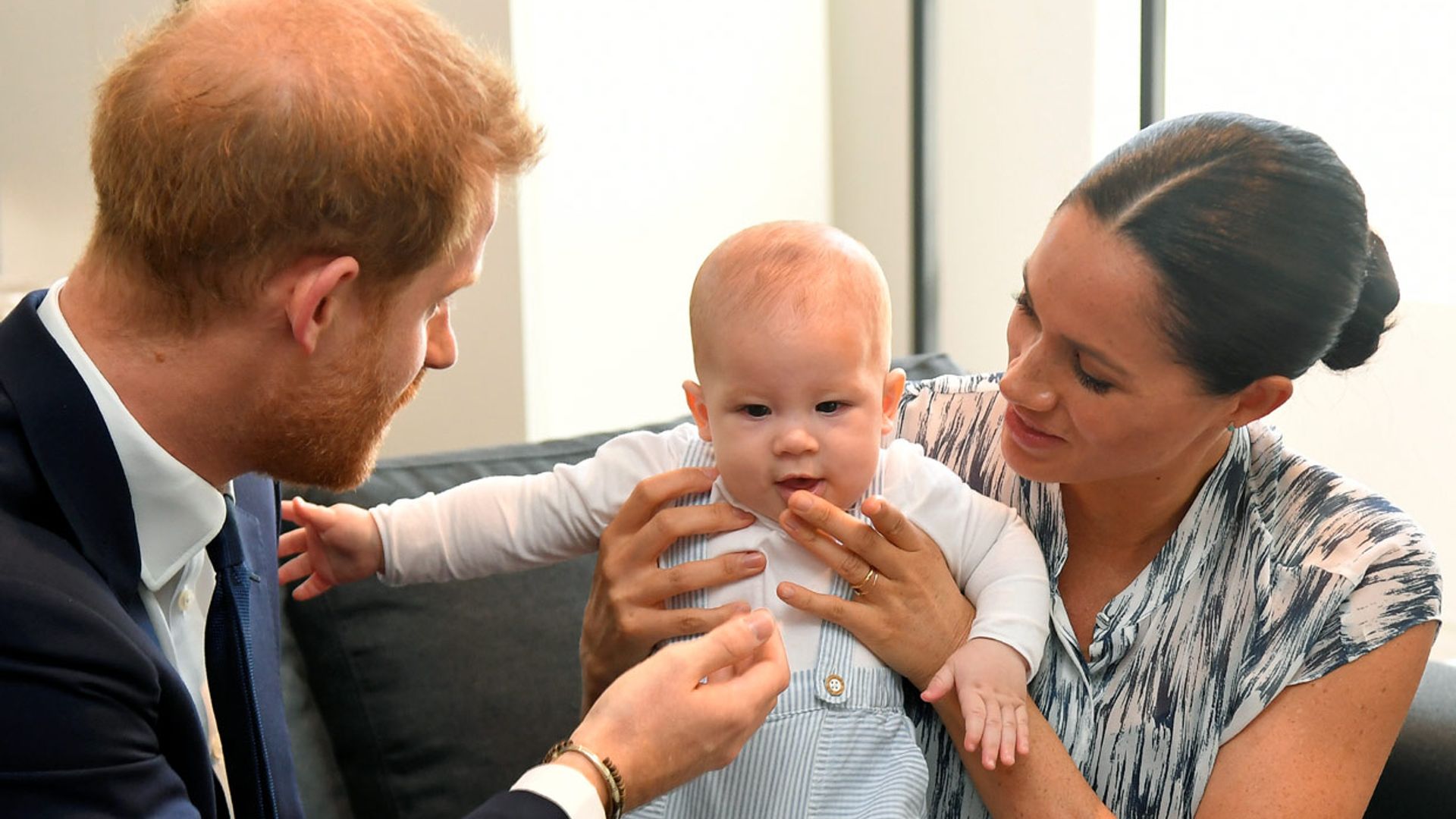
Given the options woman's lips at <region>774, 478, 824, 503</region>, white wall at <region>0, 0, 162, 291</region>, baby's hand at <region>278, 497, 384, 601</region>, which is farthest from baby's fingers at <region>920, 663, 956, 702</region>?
white wall at <region>0, 0, 162, 291</region>

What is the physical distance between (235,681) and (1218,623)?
3.47 ft

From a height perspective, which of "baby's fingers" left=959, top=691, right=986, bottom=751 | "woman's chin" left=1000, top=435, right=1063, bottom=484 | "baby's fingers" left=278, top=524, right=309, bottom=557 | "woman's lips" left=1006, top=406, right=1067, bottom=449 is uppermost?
"woman's lips" left=1006, top=406, right=1067, bottom=449

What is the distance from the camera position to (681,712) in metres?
1.37

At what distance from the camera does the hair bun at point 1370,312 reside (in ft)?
5.14

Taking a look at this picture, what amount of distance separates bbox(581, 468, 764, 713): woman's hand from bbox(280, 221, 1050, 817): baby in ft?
0.11

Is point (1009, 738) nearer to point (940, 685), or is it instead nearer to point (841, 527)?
point (940, 685)

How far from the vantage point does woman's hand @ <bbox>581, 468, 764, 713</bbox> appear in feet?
5.25

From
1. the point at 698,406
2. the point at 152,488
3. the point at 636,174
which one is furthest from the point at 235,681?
the point at 636,174

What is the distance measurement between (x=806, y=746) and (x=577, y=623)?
672 mm

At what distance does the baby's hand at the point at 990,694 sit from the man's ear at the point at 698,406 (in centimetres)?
39

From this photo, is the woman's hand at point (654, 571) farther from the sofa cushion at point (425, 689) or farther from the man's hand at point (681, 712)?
the sofa cushion at point (425, 689)

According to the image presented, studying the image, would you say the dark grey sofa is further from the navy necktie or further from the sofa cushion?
the navy necktie

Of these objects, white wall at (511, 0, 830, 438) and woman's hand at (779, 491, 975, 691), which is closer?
woman's hand at (779, 491, 975, 691)

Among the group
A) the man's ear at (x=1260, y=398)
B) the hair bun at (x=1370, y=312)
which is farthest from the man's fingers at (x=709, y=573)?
the hair bun at (x=1370, y=312)
